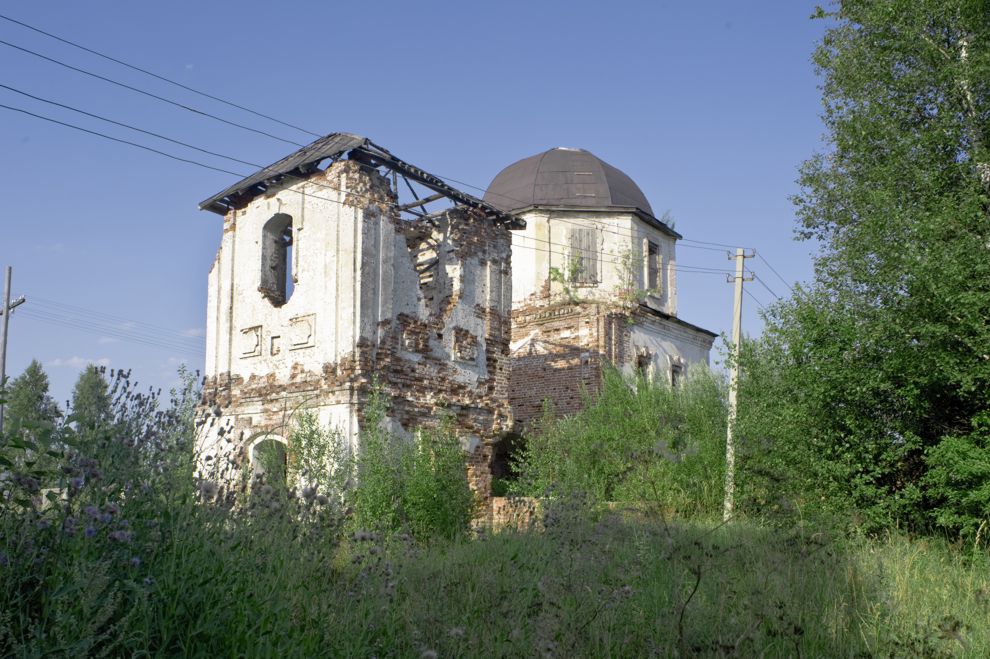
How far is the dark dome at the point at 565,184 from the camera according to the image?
2500 cm

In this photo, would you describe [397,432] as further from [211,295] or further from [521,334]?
[521,334]

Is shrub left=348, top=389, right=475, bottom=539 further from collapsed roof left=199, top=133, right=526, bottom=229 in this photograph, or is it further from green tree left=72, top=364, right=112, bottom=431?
green tree left=72, top=364, right=112, bottom=431

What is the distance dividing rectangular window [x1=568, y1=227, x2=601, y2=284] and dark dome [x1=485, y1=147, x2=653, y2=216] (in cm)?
89

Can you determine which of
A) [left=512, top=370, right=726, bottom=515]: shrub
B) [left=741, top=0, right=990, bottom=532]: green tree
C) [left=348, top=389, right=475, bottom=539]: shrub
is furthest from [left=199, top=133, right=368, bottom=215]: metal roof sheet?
[left=741, top=0, right=990, bottom=532]: green tree

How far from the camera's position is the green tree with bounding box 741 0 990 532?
1101cm

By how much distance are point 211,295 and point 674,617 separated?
14.4m

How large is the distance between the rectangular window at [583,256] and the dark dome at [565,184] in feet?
2.93

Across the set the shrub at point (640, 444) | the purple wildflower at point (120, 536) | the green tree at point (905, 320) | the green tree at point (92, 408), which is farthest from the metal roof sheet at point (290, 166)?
the purple wildflower at point (120, 536)

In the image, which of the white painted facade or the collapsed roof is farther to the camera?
the white painted facade

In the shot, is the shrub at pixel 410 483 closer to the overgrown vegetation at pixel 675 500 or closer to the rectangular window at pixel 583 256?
the overgrown vegetation at pixel 675 500

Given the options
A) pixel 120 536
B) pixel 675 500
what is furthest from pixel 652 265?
pixel 120 536

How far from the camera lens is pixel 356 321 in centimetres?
1469

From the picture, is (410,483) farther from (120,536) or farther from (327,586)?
(120,536)

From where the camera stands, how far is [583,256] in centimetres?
2430
